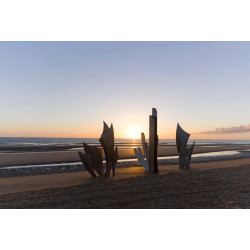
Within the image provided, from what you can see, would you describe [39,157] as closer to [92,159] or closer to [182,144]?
[92,159]

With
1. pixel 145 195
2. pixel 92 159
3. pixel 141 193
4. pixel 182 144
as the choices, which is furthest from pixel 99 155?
pixel 182 144

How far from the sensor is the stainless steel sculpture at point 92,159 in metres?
9.20

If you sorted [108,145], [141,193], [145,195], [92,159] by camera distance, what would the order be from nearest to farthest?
1. [145,195]
2. [141,193]
3. [108,145]
4. [92,159]

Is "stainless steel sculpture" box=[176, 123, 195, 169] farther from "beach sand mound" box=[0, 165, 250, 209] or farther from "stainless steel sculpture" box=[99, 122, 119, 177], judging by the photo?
"stainless steel sculpture" box=[99, 122, 119, 177]

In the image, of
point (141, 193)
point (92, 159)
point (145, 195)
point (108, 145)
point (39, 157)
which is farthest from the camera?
point (39, 157)

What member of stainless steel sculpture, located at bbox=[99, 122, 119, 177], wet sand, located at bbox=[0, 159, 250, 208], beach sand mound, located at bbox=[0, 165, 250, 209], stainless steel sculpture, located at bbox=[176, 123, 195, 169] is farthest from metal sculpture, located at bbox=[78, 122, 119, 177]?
stainless steel sculpture, located at bbox=[176, 123, 195, 169]

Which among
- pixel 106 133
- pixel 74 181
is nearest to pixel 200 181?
pixel 106 133

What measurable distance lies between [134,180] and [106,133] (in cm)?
218

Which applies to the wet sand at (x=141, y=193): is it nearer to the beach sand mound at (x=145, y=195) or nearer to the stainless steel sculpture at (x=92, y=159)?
the beach sand mound at (x=145, y=195)

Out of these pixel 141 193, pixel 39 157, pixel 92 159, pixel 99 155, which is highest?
pixel 99 155

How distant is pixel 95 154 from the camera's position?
30.7ft

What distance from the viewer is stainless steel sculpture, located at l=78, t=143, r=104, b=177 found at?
9195 millimetres

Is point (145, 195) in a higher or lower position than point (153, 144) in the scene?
lower

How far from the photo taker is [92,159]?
9312 millimetres
